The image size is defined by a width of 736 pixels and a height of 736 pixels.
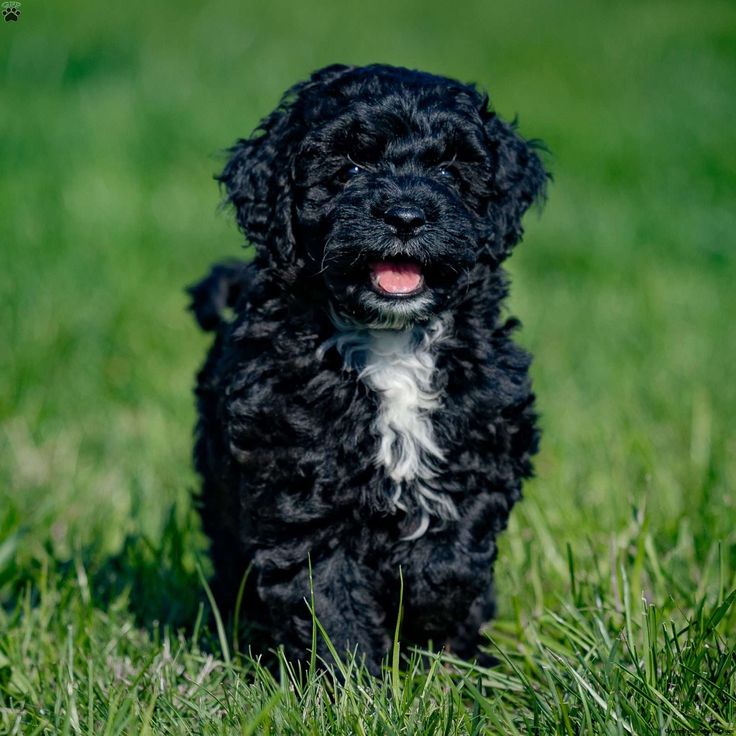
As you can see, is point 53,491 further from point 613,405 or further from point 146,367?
point 613,405

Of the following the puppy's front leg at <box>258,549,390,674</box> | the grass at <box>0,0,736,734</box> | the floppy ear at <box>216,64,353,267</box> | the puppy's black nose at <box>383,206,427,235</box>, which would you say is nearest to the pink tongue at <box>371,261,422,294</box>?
the puppy's black nose at <box>383,206,427,235</box>

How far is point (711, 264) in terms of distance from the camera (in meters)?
8.52

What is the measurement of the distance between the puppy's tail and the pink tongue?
93 cm

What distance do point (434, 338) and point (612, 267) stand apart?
16.7ft

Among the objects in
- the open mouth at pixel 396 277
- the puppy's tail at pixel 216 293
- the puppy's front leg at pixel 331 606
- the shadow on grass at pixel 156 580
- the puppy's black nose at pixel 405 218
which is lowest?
the shadow on grass at pixel 156 580

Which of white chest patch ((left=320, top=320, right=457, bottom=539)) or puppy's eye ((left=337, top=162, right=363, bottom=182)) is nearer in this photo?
white chest patch ((left=320, top=320, right=457, bottom=539))

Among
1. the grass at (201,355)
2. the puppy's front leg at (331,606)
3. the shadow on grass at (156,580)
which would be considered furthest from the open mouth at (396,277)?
the shadow on grass at (156,580)

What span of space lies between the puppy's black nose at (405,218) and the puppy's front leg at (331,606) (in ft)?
3.22

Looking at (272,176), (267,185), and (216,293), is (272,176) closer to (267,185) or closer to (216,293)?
(267,185)

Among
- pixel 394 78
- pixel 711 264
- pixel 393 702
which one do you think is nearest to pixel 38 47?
pixel 711 264

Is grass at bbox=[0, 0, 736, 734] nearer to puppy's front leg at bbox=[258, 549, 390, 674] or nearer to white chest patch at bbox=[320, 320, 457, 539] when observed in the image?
puppy's front leg at bbox=[258, 549, 390, 674]

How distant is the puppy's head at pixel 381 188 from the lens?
331 cm

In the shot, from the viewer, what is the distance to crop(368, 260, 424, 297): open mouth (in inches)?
132

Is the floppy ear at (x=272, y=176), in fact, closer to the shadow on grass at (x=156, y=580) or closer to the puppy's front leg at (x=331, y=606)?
the puppy's front leg at (x=331, y=606)
